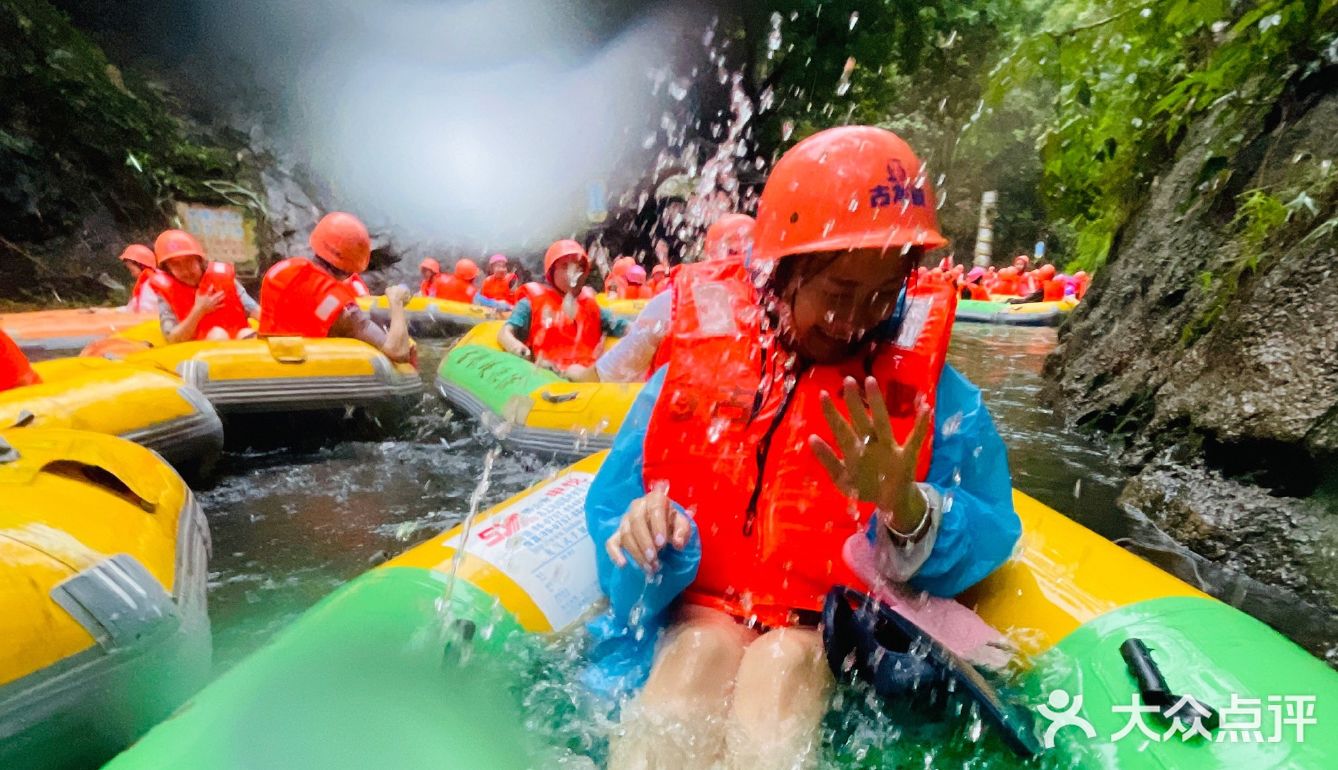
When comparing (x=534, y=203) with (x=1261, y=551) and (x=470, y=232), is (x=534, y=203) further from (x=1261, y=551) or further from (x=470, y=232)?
(x=1261, y=551)

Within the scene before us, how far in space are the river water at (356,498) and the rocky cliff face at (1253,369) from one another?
38cm

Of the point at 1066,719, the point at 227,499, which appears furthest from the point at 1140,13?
the point at 227,499

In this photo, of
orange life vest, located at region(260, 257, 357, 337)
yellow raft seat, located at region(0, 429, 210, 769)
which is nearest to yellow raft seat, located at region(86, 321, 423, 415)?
orange life vest, located at region(260, 257, 357, 337)

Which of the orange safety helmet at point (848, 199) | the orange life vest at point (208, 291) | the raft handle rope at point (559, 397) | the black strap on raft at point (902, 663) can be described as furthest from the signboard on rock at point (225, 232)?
the black strap on raft at point (902, 663)

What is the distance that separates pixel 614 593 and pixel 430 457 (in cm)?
368

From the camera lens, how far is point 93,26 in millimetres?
13703

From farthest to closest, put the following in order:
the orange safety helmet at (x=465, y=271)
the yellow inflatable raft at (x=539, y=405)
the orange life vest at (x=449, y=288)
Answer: the orange safety helmet at (x=465, y=271), the orange life vest at (x=449, y=288), the yellow inflatable raft at (x=539, y=405)

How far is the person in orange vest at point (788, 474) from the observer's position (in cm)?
152

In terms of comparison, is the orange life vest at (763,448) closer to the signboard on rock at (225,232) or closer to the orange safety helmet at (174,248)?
the orange safety helmet at (174,248)

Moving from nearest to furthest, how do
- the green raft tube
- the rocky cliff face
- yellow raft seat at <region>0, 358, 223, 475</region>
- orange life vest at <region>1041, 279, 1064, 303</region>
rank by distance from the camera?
the green raft tube → the rocky cliff face → yellow raft seat at <region>0, 358, 223, 475</region> → orange life vest at <region>1041, 279, 1064, 303</region>

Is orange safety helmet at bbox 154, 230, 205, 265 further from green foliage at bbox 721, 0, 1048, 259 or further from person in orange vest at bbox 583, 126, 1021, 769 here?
green foliage at bbox 721, 0, 1048, 259

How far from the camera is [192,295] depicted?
5797mm

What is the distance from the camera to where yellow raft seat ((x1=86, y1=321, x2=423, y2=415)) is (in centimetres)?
471

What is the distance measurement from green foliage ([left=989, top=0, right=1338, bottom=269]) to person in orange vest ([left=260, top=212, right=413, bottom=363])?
426 cm
